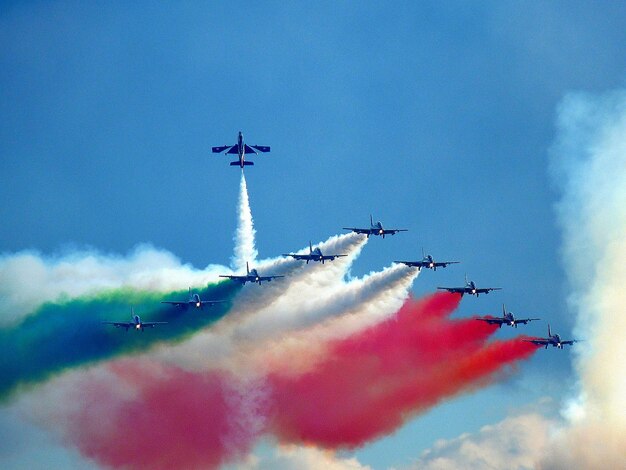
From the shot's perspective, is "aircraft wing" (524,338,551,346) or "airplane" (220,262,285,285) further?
"aircraft wing" (524,338,551,346)

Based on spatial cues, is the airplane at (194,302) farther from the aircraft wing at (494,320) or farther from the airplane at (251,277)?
the aircraft wing at (494,320)

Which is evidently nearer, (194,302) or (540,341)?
(194,302)

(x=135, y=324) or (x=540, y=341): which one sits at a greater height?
(x=135, y=324)

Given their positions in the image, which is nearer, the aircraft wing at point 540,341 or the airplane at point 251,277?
the airplane at point 251,277

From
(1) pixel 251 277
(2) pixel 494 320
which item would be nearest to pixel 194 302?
(1) pixel 251 277

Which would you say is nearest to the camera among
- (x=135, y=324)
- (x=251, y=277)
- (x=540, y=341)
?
(x=135, y=324)

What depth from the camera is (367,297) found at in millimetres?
113312

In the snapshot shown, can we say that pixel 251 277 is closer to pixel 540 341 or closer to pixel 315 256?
pixel 315 256

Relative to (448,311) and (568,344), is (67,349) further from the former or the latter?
(568,344)

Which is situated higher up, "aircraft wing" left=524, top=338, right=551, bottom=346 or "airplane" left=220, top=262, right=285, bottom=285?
"airplane" left=220, top=262, right=285, bottom=285

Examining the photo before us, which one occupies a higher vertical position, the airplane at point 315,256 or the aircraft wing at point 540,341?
the airplane at point 315,256

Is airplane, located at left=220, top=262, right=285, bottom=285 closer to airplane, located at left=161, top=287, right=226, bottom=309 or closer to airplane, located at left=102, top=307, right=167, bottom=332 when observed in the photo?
airplane, located at left=161, top=287, right=226, bottom=309

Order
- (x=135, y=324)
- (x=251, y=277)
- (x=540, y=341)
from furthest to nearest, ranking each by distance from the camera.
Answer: (x=540, y=341) → (x=251, y=277) → (x=135, y=324)

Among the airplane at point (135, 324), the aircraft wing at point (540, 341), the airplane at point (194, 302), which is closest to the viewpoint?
the airplane at point (135, 324)
